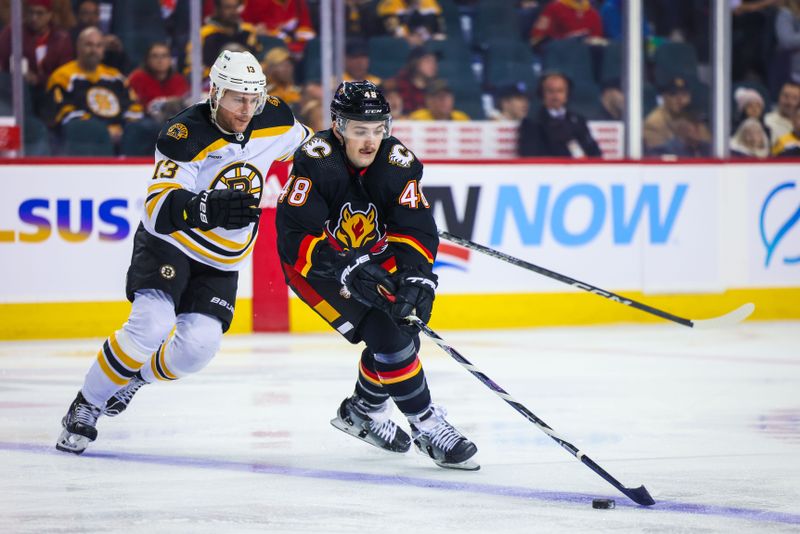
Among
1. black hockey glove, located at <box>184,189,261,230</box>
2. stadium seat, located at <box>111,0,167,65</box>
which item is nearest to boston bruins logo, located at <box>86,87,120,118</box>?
stadium seat, located at <box>111,0,167,65</box>

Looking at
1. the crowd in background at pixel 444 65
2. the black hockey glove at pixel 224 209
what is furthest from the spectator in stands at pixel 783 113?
the black hockey glove at pixel 224 209

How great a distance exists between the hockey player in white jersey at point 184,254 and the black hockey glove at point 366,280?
0.37 m

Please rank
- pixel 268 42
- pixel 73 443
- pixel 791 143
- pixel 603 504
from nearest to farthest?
1. pixel 603 504
2. pixel 73 443
3. pixel 268 42
4. pixel 791 143

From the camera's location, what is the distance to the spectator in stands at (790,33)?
8062 millimetres

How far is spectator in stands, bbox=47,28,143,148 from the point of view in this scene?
6.90 metres

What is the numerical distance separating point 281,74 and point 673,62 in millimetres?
2211

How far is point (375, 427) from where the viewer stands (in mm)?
4027

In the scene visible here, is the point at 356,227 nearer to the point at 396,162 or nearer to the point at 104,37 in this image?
the point at 396,162

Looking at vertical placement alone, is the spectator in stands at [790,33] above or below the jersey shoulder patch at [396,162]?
above

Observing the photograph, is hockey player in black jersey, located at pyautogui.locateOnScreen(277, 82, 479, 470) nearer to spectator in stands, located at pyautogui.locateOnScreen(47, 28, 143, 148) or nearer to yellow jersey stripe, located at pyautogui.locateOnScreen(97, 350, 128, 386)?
yellow jersey stripe, located at pyautogui.locateOnScreen(97, 350, 128, 386)

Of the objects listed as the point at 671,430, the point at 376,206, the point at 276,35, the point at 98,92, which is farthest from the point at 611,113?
the point at 376,206

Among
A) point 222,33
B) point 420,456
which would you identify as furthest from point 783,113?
point 420,456

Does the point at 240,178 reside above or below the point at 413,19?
below

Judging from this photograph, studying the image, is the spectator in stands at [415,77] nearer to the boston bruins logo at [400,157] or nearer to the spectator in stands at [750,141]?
the spectator in stands at [750,141]
